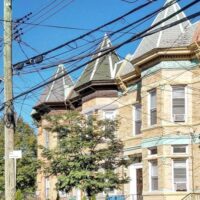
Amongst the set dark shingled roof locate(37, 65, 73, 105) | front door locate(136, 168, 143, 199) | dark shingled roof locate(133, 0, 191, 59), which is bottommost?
front door locate(136, 168, 143, 199)

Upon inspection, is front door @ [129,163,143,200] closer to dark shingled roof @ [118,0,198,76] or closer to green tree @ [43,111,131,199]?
green tree @ [43,111,131,199]

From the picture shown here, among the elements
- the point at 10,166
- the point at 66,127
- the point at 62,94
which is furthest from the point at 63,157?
the point at 62,94

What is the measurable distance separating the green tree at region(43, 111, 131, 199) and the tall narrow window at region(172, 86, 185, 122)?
9.61ft

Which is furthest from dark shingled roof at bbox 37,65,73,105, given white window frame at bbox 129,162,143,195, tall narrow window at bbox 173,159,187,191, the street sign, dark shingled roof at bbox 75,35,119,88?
the street sign

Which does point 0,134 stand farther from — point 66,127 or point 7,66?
point 7,66

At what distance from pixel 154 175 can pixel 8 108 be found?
10626mm

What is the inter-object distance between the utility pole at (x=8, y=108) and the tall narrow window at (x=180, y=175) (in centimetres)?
1001

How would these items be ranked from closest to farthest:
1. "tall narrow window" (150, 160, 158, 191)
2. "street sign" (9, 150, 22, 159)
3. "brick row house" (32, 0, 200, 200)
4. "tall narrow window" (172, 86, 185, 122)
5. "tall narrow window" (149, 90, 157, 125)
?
"street sign" (9, 150, 22, 159) < "brick row house" (32, 0, 200, 200) < "tall narrow window" (172, 86, 185, 122) < "tall narrow window" (150, 160, 158, 191) < "tall narrow window" (149, 90, 157, 125)

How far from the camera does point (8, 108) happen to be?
59.5 ft

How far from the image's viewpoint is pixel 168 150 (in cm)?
2573

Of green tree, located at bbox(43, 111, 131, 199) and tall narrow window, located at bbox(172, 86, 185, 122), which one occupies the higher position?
tall narrow window, located at bbox(172, 86, 185, 122)

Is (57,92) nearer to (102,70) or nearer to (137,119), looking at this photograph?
(102,70)

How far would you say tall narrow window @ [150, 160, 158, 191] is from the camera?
2645 cm

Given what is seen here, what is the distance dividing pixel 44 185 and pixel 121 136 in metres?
11.7
